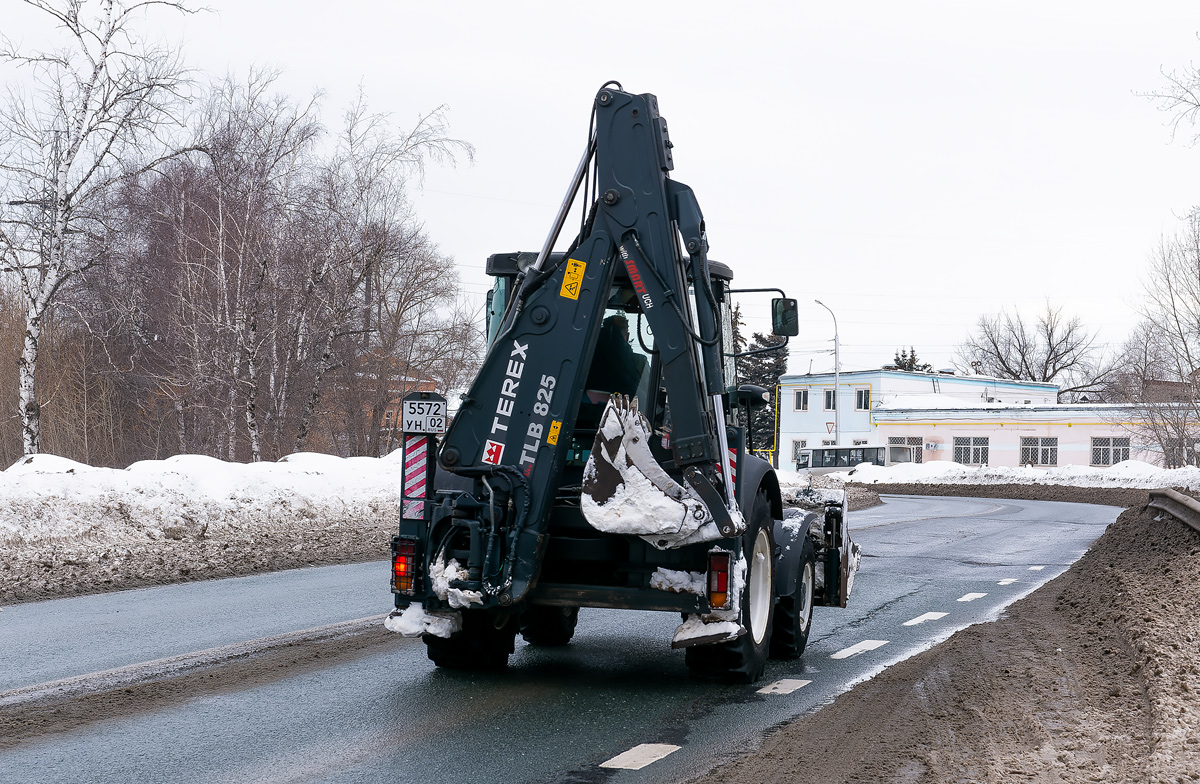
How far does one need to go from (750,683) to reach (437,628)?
2.09 meters

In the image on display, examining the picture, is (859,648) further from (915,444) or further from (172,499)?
(915,444)

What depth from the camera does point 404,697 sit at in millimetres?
6855

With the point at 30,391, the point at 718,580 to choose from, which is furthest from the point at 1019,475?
the point at 718,580

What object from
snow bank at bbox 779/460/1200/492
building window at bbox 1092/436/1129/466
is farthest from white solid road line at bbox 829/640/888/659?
building window at bbox 1092/436/1129/466

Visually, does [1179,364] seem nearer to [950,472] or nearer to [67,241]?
[950,472]

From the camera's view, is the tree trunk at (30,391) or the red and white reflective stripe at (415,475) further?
the tree trunk at (30,391)

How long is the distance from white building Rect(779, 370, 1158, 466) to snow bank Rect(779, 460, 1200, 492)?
445 centimetres

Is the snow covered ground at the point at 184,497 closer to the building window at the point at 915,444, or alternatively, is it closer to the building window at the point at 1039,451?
the building window at the point at 1039,451

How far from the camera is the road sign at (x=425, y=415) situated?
281 inches

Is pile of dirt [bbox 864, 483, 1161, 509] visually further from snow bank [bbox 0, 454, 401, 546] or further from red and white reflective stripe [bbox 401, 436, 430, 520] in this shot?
red and white reflective stripe [bbox 401, 436, 430, 520]

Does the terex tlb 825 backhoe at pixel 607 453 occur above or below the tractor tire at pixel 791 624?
above

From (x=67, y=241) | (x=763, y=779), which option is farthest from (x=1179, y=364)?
(x=763, y=779)

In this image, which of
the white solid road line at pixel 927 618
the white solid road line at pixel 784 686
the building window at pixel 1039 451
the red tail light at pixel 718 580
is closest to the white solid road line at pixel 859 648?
the white solid road line at pixel 784 686

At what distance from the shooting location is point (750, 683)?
749 cm
